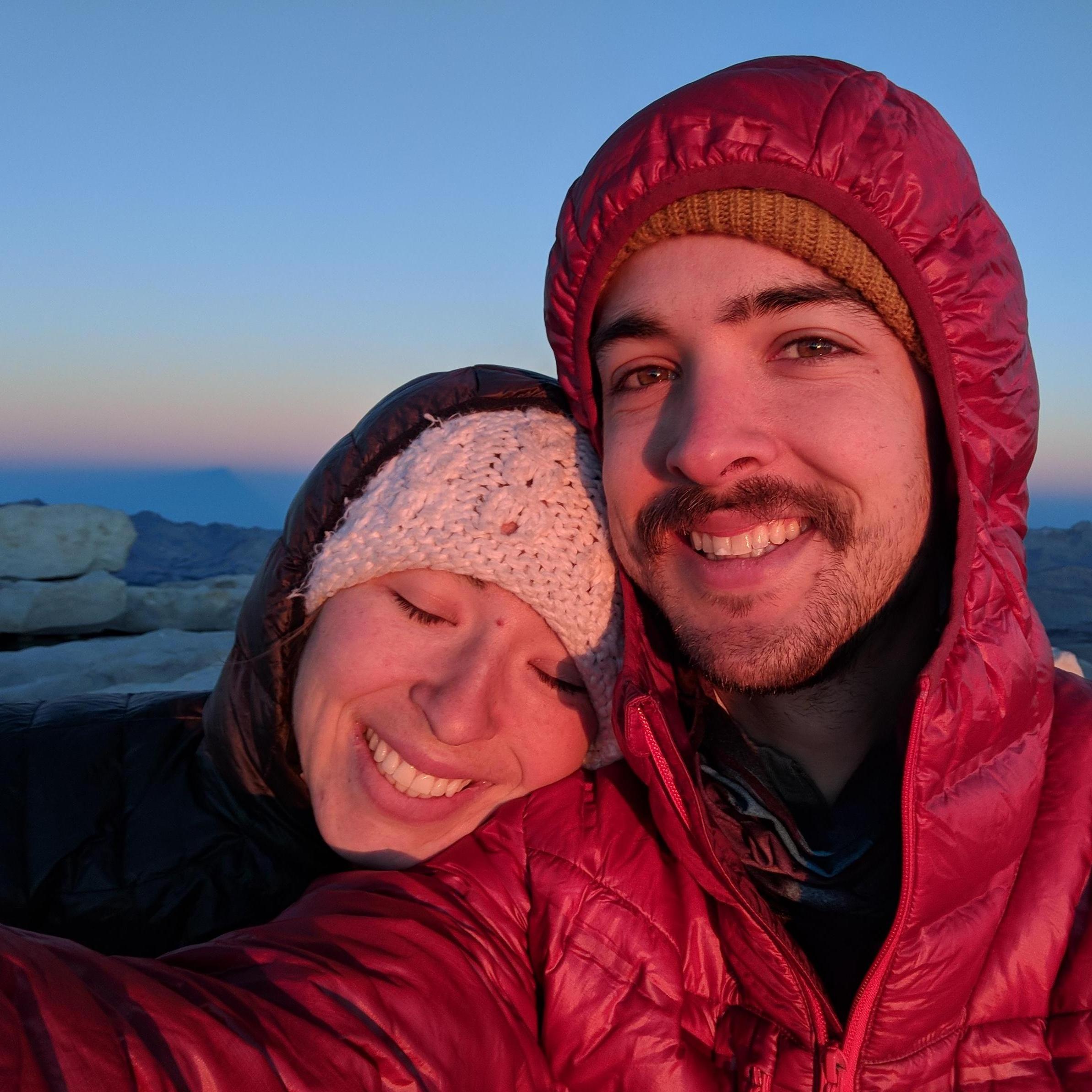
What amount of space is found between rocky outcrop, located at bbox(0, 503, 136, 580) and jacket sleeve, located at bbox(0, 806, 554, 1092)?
7.17 m

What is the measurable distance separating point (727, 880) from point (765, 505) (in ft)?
2.24

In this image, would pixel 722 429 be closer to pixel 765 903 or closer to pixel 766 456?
pixel 766 456

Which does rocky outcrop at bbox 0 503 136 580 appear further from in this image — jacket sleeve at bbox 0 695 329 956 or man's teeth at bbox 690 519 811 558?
man's teeth at bbox 690 519 811 558

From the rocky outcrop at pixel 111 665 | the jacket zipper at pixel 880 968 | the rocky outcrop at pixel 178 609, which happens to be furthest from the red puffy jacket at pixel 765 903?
the rocky outcrop at pixel 178 609

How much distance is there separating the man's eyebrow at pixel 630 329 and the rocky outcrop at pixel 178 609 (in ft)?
19.6

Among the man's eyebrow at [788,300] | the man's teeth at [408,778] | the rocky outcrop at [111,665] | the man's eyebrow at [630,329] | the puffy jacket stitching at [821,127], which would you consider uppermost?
the puffy jacket stitching at [821,127]

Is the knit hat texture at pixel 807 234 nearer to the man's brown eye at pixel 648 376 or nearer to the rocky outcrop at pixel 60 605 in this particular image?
the man's brown eye at pixel 648 376

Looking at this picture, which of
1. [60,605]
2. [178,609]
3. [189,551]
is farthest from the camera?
[189,551]

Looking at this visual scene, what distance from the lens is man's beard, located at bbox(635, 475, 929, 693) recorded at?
1.77m

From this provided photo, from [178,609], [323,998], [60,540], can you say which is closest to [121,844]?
[323,998]

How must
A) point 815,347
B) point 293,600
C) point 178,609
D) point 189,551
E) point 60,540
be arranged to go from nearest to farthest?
point 815,347 → point 293,600 → point 178,609 → point 60,540 → point 189,551

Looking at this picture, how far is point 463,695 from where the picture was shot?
184 centimetres

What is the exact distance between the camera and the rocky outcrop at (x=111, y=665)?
4082mm

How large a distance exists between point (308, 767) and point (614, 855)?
2.29 feet
